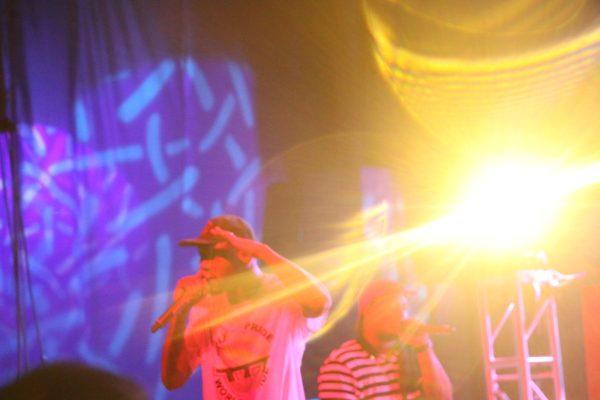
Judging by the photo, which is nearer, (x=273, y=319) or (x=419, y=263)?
(x=273, y=319)

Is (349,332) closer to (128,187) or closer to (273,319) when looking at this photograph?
(273,319)

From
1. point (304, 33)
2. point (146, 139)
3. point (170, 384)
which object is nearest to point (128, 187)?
point (146, 139)

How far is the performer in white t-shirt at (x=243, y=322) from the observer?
2850 mm

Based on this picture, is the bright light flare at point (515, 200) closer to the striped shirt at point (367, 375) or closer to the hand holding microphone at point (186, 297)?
the striped shirt at point (367, 375)

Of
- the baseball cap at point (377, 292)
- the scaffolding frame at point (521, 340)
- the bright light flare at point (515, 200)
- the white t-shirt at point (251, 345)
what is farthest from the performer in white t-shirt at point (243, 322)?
the bright light flare at point (515, 200)

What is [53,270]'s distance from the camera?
3264 mm

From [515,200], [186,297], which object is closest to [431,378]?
[186,297]

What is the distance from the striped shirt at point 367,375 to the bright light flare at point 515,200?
1.55 m

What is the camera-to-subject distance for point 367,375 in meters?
2.77

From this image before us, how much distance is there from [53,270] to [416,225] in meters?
2.28

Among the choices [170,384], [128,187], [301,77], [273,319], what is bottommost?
[170,384]

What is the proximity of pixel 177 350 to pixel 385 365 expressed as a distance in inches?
39.2

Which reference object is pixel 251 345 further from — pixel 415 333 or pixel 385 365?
pixel 415 333

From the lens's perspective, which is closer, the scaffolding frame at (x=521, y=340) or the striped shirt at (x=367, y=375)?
the striped shirt at (x=367, y=375)
